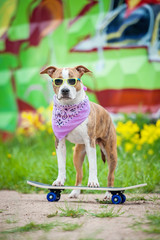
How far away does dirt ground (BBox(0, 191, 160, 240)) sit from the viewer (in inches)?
89.2

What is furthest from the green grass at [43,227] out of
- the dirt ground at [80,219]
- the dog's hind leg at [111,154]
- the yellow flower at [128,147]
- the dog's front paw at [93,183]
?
the yellow flower at [128,147]

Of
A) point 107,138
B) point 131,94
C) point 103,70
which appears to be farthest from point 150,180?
point 103,70

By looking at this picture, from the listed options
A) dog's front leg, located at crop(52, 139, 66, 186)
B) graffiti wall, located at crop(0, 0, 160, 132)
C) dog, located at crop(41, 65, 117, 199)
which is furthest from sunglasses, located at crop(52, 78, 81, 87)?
graffiti wall, located at crop(0, 0, 160, 132)

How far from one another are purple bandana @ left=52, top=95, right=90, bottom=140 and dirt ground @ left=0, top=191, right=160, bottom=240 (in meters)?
0.69

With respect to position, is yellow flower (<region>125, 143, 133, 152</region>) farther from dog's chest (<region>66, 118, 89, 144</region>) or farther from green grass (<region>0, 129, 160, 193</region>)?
dog's chest (<region>66, 118, 89, 144</region>)

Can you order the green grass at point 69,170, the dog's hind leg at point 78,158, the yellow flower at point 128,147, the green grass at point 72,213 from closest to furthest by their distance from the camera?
the green grass at point 72,213 < the dog's hind leg at point 78,158 < the green grass at point 69,170 < the yellow flower at point 128,147

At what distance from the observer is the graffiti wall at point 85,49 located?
6.70m

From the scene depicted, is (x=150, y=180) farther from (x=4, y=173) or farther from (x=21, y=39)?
(x=21, y=39)

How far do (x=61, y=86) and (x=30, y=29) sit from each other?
5.04 m

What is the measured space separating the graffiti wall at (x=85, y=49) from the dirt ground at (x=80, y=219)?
3.32 m

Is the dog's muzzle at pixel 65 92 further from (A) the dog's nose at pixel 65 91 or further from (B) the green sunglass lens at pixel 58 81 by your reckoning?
(B) the green sunglass lens at pixel 58 81

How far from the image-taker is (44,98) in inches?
303

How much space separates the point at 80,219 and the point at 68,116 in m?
1.04

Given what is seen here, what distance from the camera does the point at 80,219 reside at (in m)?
2.70
